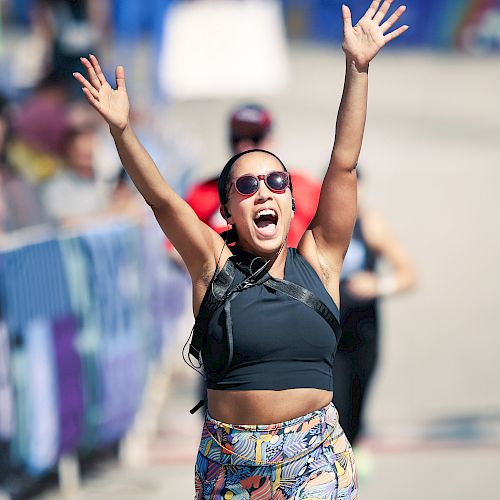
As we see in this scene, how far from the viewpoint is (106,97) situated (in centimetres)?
375

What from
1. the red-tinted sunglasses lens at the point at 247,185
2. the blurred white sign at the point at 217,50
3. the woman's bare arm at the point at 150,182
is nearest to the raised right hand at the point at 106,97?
→ the woman's bare arm at the point at 150,182

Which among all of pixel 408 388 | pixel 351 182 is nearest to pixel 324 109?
pixel 408 388

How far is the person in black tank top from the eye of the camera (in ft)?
12.3

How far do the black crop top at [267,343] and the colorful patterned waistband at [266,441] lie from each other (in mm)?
112

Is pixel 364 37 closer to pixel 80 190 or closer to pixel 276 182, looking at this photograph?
pixel 276 182

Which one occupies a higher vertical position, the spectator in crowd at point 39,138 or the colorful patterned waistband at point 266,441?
the spectator in crowd at point 39,138

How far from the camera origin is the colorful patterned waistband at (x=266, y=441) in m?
3.75

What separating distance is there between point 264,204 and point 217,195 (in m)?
1.74

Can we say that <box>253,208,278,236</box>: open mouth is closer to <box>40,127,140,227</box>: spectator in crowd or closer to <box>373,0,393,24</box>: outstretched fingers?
<box>373,0,393,24</box>: outstretched fingers

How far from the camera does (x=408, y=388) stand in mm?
9031

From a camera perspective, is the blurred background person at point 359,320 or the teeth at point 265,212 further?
the blurred background person at point 359,320

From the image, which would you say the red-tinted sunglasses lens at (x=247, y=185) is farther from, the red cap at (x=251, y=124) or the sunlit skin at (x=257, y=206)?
the red cap at (x=251, y=124)

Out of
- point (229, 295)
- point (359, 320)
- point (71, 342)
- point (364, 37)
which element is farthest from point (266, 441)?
point (71, 342)

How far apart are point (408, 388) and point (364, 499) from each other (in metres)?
2.33
